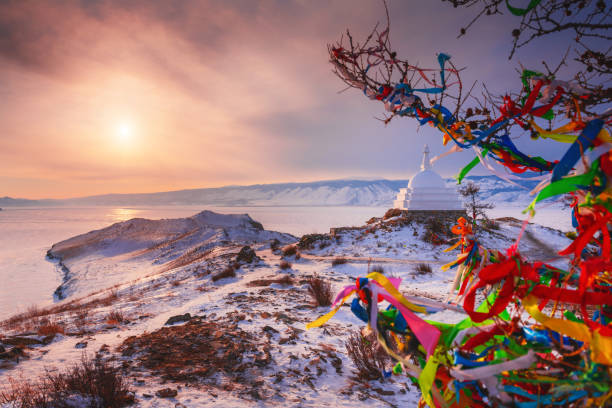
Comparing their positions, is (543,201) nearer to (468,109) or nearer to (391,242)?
(468,109)

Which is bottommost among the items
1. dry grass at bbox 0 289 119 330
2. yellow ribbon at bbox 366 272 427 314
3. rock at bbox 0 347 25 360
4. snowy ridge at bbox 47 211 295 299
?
snowy ridge at bbox 47 211 295 299

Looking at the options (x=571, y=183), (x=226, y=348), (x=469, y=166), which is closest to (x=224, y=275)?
(x=226, y=348)

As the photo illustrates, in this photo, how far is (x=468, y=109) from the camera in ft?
4.25

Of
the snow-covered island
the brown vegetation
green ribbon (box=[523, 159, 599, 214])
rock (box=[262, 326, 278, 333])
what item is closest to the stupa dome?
the snow-covered island

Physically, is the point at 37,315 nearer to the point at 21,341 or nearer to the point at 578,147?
the point at 21,341

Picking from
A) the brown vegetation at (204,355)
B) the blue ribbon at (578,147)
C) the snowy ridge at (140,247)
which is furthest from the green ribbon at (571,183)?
the snowy ridge at (140,247)

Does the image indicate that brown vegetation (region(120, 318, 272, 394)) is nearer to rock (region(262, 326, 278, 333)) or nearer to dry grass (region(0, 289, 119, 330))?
rock (region(262, 326, 278, 333))

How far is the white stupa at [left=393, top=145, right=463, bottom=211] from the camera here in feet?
77.5

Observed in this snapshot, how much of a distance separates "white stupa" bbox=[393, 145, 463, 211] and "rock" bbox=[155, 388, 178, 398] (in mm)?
24589

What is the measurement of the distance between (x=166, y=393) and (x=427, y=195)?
84.2ft

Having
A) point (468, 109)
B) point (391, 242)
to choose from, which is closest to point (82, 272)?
point (391, 242)

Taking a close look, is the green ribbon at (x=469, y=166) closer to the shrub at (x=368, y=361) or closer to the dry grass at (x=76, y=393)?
the shrub at (x=368, y=361)

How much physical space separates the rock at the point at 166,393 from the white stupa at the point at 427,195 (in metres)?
24.6

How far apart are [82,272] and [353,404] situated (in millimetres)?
27602
